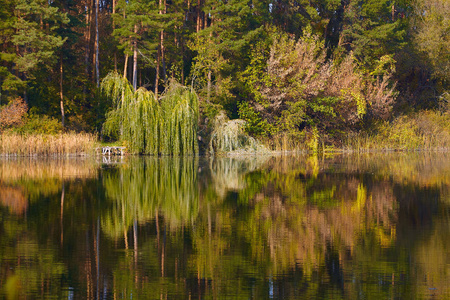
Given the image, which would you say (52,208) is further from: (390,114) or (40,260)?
(390,114)

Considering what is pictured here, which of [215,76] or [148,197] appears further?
[215,76]

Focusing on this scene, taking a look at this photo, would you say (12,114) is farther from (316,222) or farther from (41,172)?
(316,222)

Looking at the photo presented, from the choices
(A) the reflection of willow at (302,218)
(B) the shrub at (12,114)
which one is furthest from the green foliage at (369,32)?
(A) the reflection of willow at (302,218)

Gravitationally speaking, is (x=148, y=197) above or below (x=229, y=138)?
below

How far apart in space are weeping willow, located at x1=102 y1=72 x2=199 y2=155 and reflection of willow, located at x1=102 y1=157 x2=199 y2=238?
10243 millimetres

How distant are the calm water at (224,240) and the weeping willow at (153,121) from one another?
15.6 meters

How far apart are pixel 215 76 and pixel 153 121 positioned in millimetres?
10052

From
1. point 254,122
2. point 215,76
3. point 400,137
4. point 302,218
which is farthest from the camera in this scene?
point 400,137

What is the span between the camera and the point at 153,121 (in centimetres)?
3325

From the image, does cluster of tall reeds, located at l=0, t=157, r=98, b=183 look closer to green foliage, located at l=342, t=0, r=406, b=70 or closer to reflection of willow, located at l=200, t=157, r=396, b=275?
reflection of willow, located at l=200, t=157, r=396, b=275

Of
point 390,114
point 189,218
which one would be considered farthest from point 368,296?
point 390,114

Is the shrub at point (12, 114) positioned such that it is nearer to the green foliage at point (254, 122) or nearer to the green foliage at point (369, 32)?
the green foliage at point (254, 122)

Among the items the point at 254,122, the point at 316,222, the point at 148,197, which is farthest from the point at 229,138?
the point at 316,222

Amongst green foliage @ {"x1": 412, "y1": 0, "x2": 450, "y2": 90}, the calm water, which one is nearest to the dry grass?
the calm water
